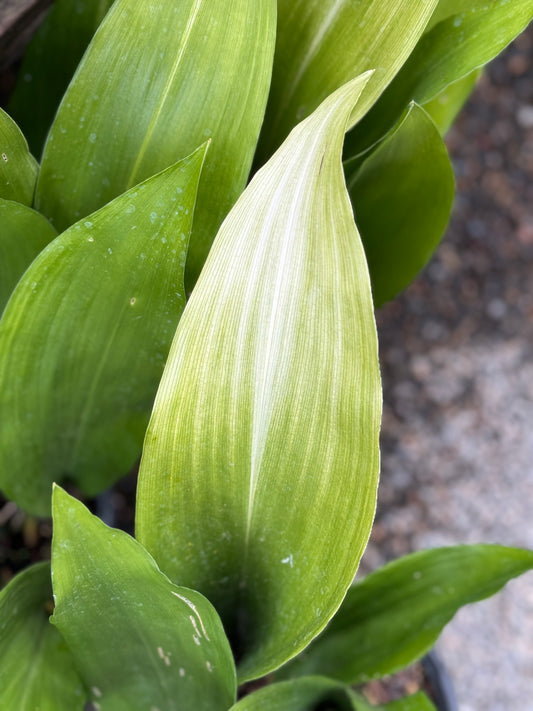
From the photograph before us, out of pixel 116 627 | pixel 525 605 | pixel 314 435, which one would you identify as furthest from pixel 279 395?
pixel 525 605

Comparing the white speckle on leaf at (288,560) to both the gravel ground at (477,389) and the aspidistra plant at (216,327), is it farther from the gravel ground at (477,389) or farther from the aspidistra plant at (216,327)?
the gravel ground at (477,389)

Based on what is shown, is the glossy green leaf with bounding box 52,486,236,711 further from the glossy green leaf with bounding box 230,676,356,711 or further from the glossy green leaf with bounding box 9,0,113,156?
the glossy green leaf with bounding box 9,0,113,156

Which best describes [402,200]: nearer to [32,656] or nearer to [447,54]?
[447,54]

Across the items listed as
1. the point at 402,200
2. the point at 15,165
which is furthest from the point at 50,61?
the point at 402,200

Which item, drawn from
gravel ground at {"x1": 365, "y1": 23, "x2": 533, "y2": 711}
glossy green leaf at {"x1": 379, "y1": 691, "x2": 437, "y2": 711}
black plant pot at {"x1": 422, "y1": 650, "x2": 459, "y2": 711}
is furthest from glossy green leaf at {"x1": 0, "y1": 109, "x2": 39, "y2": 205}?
gravel ground at {"x1": 365, "y1": 23, "x2": 533, "y2": 711}

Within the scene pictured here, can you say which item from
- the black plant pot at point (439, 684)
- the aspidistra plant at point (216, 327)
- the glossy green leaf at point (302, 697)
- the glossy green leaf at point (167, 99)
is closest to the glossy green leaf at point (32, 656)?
the aspidistra plant at point (216, 327)
